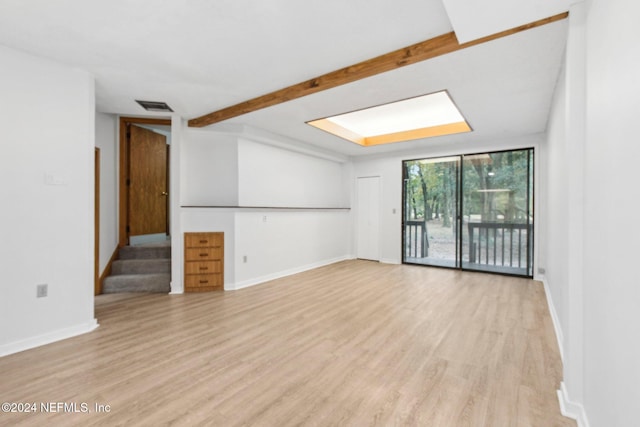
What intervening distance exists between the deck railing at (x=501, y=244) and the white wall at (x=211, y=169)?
4.49 m

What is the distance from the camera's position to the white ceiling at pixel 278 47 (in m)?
1.90

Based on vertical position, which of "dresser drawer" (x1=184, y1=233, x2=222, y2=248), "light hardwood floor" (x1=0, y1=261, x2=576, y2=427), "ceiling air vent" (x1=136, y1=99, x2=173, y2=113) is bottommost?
"light hardwood floor" (x1=0, y1=261, x2=576, y2=427)

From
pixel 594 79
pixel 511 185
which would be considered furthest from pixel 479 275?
pixel 594 79

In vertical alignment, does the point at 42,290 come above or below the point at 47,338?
above

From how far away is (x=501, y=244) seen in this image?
5.17m

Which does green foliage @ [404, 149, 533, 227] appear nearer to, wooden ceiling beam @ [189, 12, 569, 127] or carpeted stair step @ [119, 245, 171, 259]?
wooden ceiling beam @ [189, 12, 569, 127]

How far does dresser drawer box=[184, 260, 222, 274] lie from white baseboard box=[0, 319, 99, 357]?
4.34ft

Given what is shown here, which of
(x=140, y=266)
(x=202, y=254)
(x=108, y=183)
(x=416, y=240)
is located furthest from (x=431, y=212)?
(x=108, y=183)

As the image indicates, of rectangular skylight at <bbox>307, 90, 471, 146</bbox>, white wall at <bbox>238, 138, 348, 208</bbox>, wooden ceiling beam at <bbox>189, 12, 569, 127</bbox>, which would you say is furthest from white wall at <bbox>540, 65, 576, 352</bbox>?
white wall at <bbox>238, 138, 348, 208</bbox>

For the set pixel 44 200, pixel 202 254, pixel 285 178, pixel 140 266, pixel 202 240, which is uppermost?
pixel 285 178

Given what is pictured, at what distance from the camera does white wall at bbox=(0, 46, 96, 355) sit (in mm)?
2424

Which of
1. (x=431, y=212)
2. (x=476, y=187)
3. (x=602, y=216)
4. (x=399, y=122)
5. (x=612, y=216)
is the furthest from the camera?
(x=431, y=212)

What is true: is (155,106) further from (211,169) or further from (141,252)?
(141,252)

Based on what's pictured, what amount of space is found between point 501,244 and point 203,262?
5168mm
